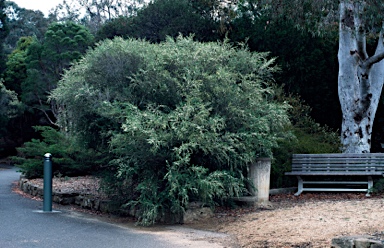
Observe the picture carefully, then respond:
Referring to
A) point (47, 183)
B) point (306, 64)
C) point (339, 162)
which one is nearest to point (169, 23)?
point (306, 64)

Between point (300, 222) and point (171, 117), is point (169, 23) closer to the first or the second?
point (171, 117)

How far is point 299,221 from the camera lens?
31.4ft

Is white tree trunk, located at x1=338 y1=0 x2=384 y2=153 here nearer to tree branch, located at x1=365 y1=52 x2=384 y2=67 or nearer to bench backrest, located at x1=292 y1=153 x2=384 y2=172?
tree branch, located at x1=365 y1=52 x2=384 y2=67

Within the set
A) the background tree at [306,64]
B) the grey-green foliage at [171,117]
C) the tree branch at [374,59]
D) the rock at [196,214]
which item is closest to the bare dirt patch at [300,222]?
the rock at [196,214]

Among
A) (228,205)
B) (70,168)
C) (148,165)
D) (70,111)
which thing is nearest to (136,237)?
→ (148,165)

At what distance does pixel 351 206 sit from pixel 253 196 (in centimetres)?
213

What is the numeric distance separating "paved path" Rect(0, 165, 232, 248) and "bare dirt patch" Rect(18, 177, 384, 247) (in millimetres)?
607

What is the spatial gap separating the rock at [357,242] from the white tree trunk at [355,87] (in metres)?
9.13

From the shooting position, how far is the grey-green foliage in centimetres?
1056

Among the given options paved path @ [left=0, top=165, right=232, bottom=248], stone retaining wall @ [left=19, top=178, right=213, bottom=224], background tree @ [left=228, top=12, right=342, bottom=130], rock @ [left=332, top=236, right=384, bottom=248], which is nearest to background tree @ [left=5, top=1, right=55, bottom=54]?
background tree @ [left=228, top=12, right=342, bottom=130]

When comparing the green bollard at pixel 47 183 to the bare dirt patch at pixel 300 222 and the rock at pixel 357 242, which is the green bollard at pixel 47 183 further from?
the rock at pixel 357 242

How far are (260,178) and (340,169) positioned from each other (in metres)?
2.60

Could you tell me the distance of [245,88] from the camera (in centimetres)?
1209

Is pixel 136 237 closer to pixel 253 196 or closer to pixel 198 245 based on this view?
pixel 198 245
